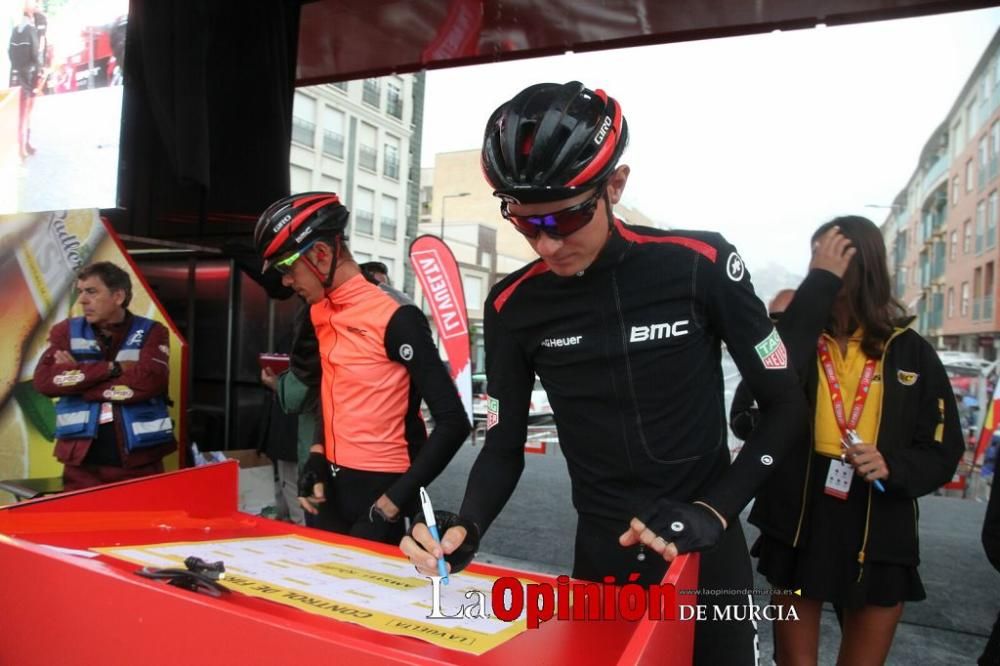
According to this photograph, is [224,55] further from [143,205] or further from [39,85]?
[143,205]

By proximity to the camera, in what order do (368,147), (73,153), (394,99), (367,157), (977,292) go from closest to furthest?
(73,153) < (977,292) < (394,99) < (368,147) < (367,157)

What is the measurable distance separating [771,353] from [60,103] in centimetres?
425

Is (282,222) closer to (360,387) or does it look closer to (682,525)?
(360,387)

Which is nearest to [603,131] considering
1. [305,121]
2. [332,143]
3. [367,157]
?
[332,143]

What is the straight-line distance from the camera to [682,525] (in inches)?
41.9

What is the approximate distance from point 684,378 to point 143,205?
5414 mm

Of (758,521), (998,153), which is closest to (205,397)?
(758,521)

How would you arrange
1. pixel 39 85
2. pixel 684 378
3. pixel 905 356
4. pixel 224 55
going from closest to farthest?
pixel 684 378 → pixel 905 356 → pixel 39 85 → pixel 224 55

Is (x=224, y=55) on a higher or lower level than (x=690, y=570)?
higher

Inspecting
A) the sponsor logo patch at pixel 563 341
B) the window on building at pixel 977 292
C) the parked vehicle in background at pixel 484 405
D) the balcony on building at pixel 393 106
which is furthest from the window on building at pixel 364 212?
the sponsor logo patch at pixel 563 341

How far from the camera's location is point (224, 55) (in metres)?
4.73

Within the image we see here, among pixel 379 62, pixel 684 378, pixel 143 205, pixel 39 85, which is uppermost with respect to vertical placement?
pixel 379 62

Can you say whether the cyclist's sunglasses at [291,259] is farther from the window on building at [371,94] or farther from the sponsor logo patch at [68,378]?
the window on building at [371,94]

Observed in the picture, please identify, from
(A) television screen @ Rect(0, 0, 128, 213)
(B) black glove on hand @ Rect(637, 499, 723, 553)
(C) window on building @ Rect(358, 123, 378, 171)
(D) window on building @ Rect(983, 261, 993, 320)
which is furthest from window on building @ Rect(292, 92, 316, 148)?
(B) black glove on hand @ Rect(637, 499, 723, 553)
